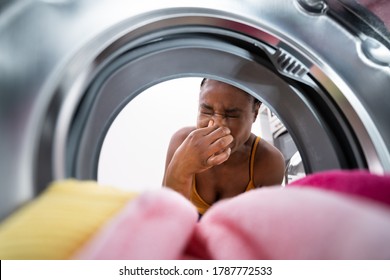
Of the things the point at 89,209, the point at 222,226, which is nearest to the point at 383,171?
the point at 222,226

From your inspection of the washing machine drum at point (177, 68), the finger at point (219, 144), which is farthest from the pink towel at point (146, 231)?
the finger at point (219, 144)

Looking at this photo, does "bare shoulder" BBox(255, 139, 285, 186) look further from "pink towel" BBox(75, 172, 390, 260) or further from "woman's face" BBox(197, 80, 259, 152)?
"pink towel" BBox(75, 172, 390, 260)

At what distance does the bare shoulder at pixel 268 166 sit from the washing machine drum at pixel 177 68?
0.64 meters

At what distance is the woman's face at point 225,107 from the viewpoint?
107 cm

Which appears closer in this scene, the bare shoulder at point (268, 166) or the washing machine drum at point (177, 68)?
the washing machine drum at point (177, 68)

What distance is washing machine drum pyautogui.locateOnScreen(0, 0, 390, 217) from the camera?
1.24 ft

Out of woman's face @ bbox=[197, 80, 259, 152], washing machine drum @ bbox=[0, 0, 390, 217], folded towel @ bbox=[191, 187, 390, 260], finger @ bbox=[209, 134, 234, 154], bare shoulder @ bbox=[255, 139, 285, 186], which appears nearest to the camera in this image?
folded towel @ bbox=[191, 187, 390, 260]

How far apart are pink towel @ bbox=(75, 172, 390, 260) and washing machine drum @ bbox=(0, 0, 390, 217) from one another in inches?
5.6

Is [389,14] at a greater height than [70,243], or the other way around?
A: [389,14]

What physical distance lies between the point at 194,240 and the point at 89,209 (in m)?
0.11

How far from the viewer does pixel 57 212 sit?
12.3 inches

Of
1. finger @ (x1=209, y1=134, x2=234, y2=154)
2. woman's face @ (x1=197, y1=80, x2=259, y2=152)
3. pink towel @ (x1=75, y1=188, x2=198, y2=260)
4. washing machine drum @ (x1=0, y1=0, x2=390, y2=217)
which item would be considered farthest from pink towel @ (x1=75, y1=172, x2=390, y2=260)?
woman's face @ (x1=197, y1=80, x2=259, y2=152)

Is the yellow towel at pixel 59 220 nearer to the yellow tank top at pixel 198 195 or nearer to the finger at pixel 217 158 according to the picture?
the finger at pixel 217 158
